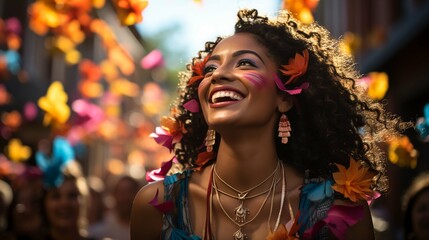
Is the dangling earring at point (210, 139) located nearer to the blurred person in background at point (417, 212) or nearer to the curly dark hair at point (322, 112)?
the curly dark hair at point (322, 112)

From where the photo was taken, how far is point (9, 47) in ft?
56.6

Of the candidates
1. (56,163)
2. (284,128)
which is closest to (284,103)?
(284,128)

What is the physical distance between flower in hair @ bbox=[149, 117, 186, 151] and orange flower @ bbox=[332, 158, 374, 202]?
0.94 m

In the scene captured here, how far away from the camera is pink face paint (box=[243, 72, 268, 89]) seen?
3.53m

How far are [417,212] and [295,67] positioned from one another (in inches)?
85.6

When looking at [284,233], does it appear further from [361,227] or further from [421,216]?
[421,216]

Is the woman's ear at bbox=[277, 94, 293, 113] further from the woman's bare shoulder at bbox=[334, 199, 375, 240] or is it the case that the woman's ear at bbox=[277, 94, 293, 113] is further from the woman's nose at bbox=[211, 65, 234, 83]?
the woman's bare shoulder at bbox=[334, 199, 375, 240]

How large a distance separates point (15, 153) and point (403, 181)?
844 centimetres

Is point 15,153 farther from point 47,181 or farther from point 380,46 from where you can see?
point 380,46

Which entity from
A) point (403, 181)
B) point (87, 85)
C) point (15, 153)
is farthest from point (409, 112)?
point (15, 153)

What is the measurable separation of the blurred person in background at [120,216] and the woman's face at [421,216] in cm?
269

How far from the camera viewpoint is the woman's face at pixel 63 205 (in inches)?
234

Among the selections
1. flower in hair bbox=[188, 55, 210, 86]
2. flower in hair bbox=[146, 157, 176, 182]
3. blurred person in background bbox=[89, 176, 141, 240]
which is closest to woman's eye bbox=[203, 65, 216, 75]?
flower in hair bbox=[188, 55, 210, 86]

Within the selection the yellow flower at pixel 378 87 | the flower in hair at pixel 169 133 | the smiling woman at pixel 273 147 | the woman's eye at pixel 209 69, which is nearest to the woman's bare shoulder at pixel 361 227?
the smiling woman at pixel 273 147
